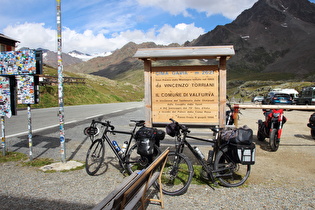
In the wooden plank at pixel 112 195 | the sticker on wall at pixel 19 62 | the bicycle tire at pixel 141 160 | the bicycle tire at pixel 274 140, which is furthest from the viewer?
the bicycle tire at pixel 274 140

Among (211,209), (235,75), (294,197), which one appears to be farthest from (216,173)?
(235,75)

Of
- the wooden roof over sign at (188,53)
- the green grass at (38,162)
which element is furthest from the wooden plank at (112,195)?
the green grass at (38,162)

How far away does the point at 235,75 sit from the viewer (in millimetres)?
186250

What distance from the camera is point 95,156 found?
17.7 ft

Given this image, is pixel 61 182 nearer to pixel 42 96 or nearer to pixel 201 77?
pixel 201 77

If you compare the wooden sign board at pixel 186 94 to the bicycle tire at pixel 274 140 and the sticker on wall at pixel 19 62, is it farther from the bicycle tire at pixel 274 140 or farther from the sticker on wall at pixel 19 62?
the sticker on wall at pixel 19 62

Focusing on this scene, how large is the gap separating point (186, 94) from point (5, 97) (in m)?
4.85

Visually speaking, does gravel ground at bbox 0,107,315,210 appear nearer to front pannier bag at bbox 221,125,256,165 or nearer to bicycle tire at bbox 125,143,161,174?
bicycle tire at bbox 125,143,161,174

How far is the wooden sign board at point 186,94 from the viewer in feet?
18.9

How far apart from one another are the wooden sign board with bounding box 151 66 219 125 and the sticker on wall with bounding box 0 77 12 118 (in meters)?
3.97

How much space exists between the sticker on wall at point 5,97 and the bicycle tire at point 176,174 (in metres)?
4.74

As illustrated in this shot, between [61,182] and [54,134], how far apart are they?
5.56 meters

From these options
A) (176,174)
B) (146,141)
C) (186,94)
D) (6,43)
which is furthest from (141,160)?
(6,43)

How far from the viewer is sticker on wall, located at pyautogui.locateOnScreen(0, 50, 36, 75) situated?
20.4 feet
